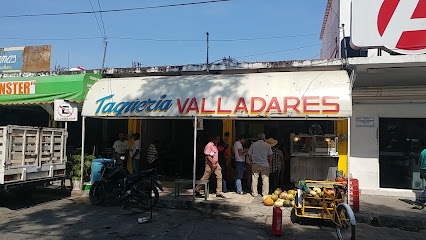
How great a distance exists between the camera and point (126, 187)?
7.86m

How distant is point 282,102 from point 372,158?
397 centimetres

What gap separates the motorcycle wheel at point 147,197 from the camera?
7793 millimetres

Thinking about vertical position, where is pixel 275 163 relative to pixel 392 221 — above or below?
above

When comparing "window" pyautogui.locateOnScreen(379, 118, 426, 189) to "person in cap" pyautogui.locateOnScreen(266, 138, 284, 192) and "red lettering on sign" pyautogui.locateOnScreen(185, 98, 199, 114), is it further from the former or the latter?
"red lettering on sign" pyautogui.locateOnScreen(185, 98, 199, 114)

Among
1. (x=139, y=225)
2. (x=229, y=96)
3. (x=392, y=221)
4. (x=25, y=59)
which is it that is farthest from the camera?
(x=25, y=59)

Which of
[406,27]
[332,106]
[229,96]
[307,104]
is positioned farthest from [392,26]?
[229,96]

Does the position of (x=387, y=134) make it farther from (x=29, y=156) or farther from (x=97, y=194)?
(x=29, y=156)

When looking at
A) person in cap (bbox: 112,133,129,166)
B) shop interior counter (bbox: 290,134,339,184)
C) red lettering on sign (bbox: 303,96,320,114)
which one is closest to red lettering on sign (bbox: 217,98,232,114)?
red lettering on sign (bbox: 303,96,320,114)

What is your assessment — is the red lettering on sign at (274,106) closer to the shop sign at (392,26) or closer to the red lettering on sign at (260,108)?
the red lettering on sign at (260,108)

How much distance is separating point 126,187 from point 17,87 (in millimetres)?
5936

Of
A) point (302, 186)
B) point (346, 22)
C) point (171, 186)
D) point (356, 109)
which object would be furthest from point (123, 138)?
point (346, 22)

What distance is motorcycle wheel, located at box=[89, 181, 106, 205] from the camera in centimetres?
831

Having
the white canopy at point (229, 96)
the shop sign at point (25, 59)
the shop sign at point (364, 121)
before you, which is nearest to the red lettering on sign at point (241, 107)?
the white canopy at point (229, 96)

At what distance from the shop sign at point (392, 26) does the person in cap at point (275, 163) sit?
12.0 feet
